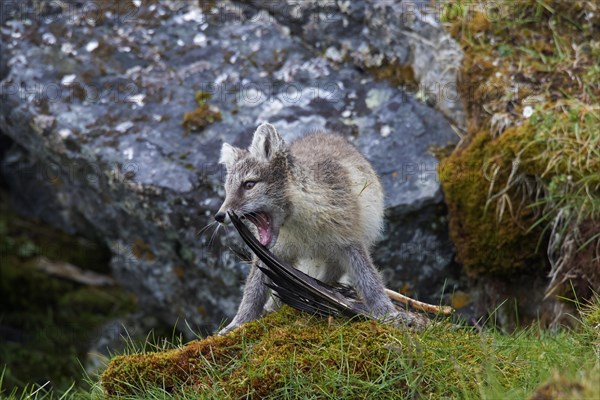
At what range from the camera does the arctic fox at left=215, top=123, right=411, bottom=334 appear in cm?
570

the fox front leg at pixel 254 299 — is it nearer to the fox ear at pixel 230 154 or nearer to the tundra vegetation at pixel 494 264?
the tundra vegetation at pixel 494 264

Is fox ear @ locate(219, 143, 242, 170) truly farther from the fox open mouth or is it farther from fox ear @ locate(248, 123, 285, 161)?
the fox open mouth

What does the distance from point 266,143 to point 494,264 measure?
2.75 metres

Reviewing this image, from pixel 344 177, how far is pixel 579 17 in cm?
331

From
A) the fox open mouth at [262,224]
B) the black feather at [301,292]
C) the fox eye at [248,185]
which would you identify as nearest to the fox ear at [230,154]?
the fox eye at [248,185]

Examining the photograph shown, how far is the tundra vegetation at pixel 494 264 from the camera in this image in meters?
4.72

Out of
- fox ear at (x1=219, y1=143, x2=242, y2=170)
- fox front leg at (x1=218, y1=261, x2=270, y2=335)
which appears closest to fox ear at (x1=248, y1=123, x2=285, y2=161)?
fox ear at (x1=219, y1=143, x2=242, y2=170)

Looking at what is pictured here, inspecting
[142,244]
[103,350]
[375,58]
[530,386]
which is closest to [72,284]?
[103,350]

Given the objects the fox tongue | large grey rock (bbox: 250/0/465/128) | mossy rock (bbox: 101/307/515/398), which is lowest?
mossy rock (bbox: 101/307/515/398)

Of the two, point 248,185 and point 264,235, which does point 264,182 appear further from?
point 264,235

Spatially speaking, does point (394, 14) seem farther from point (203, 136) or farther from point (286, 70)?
point (203, 136)

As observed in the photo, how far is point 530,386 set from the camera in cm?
448

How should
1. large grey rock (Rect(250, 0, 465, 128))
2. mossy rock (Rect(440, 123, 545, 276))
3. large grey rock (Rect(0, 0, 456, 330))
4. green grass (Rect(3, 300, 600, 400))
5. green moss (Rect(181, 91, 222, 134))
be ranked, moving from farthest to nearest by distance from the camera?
large grey rock (Rect(250, 0, 465, 128)) < green moss (Rect(181, 91, 222, 134)) < large grey rock (Rect(0, 0, 456, 330)) < mossy rock (Rect(440, 123, 545, 276)) < green grass (Rect(3, 300, 600, 400))

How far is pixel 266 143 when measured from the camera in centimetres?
578
